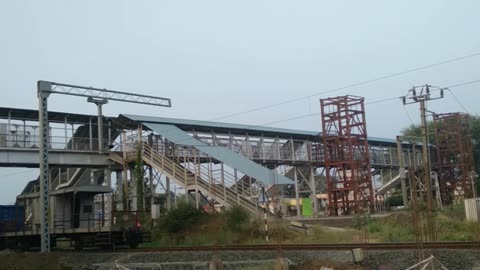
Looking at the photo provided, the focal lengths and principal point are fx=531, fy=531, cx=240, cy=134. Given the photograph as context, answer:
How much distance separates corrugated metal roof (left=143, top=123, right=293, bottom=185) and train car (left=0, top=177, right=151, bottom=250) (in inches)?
280

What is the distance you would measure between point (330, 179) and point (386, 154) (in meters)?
16.7

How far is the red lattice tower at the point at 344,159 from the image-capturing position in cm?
4325

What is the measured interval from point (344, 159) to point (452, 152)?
19.7 metres

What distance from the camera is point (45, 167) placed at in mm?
27453

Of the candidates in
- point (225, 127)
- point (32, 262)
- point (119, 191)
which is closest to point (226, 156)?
point (225, 127)

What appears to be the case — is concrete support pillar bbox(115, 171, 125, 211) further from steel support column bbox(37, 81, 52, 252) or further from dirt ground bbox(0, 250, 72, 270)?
dirt ground bbox(0, 250, 72, 270)

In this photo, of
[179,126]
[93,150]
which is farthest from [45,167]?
[179,126]

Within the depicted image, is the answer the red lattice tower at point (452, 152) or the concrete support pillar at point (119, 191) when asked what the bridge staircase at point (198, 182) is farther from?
the red lattice tower at point (452, 152)

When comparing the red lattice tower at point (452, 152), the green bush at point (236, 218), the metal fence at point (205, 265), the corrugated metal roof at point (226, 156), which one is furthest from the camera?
the red lattice tower at point (452, 152)

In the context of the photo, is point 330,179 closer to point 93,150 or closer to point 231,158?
point 231,158

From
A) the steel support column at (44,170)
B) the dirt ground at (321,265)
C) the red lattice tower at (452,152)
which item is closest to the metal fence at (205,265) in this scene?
the dirt ground at (321,265)

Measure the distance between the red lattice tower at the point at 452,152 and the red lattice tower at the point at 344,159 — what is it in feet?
46.1

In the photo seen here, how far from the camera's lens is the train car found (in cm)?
2481

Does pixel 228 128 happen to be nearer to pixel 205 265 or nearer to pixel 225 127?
pixel 225 127
